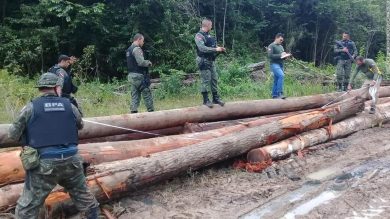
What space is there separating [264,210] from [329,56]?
2322cm

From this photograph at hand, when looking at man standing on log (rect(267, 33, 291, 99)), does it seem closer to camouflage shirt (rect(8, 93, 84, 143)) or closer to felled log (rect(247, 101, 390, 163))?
felled log (rect(247, 101, 390, 163))

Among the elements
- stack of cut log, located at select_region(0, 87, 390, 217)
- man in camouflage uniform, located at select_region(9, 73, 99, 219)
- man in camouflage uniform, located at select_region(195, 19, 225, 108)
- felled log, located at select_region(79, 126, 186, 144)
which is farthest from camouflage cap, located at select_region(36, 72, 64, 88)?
man in camouflage uniform, located at select_region(195, 19, 225, 108)

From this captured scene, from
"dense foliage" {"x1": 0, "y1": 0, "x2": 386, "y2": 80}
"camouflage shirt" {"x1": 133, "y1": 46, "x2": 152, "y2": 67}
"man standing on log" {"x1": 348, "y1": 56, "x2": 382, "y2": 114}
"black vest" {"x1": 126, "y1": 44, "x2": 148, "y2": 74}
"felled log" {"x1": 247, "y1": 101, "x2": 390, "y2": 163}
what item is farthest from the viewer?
"dense foliage" {"x1": 0, "y1": 0, "x2": 386, "y2": 80}

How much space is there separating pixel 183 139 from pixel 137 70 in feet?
7.83

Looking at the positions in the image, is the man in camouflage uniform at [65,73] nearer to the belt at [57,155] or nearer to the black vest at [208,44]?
the black vest at [208,44]

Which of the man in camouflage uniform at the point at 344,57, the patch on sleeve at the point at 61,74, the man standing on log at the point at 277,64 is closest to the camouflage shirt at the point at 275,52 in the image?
the man standing on log at the point at 277,64

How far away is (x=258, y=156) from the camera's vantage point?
796cm

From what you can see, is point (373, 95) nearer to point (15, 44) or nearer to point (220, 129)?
point (220, 129)

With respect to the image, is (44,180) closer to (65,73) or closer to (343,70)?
(65,73)

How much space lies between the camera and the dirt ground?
5.88 m

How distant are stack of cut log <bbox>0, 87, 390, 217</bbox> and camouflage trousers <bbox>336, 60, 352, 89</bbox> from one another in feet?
9.43

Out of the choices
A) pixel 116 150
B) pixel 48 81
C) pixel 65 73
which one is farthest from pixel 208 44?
pixel 48 81

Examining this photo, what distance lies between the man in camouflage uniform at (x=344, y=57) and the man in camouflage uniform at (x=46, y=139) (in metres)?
11.5

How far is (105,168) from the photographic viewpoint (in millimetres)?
5965
